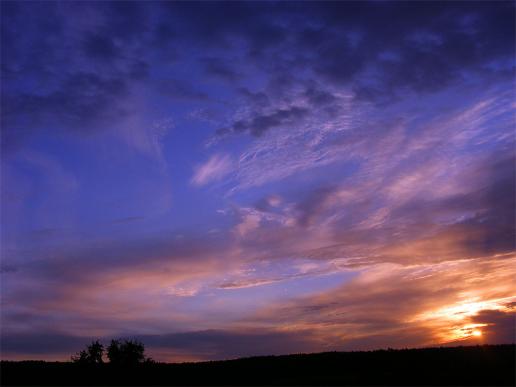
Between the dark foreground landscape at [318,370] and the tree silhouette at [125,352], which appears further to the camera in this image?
the tree silhouette at [125,352]

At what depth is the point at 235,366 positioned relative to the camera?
4888 cm

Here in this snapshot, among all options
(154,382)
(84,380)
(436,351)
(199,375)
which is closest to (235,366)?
(199,375)

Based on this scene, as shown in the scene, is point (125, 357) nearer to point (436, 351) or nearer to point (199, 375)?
point (199, 375)

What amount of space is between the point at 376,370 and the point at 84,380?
24220 millimetres

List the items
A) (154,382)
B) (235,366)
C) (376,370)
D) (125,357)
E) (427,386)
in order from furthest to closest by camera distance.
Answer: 1. (125,357)
2. (235,366)
3. (154,382)
4. (376,370)
5. (427,386)

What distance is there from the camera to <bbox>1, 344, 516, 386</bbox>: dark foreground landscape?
3619 centimetres

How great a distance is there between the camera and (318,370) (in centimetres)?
4353

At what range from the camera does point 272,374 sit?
44.4 metres

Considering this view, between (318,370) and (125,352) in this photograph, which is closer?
(318,370)

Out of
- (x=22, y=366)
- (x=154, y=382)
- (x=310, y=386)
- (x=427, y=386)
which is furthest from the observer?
(x=22, y=366)

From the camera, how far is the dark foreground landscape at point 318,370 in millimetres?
36188

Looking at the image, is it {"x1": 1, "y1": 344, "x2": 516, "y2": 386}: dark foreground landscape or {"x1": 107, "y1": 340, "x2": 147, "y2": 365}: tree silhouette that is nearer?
{"x1": 1, "y1": 344, "x2": 516, "y2": 386}: dark foreground landscape

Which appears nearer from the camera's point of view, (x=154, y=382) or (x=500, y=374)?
(x=500, y=374)

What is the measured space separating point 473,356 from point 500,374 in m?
6.34
